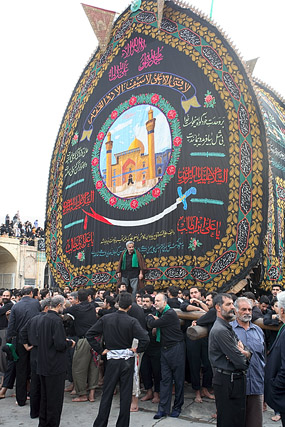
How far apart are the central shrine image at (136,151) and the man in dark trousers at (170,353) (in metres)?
5.55

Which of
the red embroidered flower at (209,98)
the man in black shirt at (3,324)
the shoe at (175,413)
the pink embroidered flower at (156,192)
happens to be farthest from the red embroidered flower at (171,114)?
the shoe at (175,413)

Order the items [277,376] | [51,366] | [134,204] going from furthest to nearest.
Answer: [134,204] → [51,366] → [277,376]

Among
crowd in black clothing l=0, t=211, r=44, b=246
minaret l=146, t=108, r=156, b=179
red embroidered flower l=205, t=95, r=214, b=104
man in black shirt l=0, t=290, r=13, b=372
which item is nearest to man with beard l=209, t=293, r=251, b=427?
man in black shirt l=0, t=290, r=13, b=372

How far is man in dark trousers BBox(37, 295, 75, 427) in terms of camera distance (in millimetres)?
4508

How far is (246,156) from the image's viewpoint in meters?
8.85

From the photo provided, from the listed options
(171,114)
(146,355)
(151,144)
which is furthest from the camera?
(151,144)

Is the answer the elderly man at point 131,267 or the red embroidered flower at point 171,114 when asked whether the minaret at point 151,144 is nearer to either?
the red embroidered flower at point 171,114

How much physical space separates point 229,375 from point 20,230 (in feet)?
87.1

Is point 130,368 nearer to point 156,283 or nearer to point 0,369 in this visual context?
point 0,369

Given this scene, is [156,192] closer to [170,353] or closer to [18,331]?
[18,331]

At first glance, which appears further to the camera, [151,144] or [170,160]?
[151,144]

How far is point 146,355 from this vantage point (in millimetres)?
5789

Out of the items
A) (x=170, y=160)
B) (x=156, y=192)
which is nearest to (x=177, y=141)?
(x=170, y=160)

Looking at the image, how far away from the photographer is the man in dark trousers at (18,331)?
5613 mm
